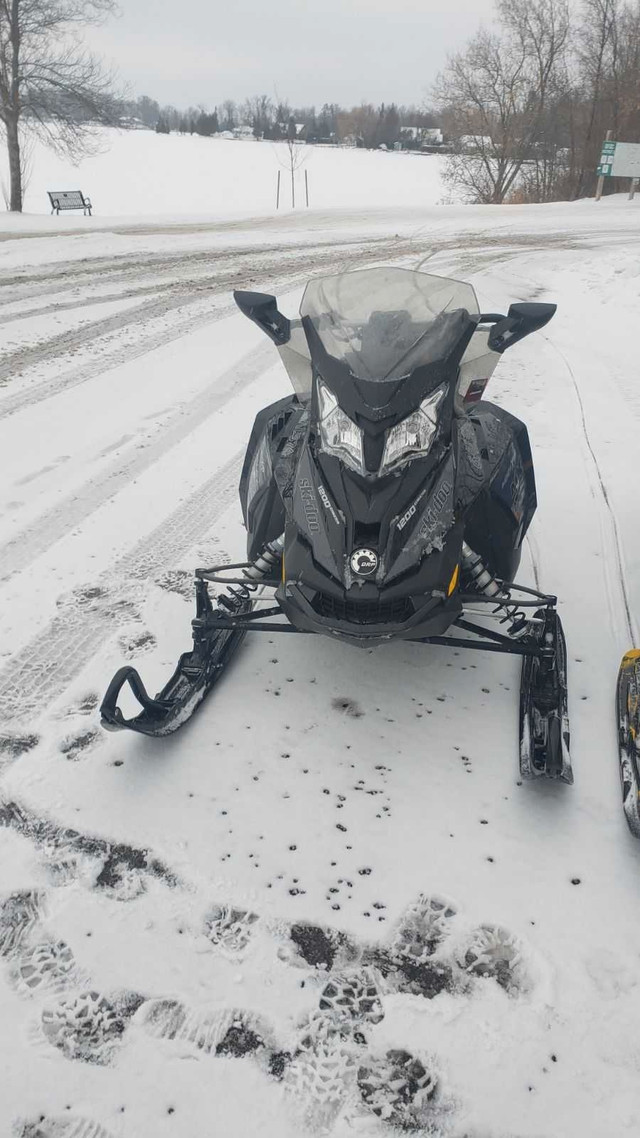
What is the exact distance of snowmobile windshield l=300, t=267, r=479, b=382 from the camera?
2.96m

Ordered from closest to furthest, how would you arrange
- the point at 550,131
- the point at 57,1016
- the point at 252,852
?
the point at 57,1016, the point at 252,852, the point at 550,131

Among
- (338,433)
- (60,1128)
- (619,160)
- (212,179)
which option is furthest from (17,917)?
(212,179)

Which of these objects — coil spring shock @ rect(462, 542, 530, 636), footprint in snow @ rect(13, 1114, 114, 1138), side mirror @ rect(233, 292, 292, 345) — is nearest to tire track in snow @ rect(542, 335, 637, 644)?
coil spring shock @ rect(462, 542, 530, 636)

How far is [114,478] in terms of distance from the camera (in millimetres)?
5367

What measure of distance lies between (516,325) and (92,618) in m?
2.30

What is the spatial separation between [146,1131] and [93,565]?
2903 millimetres

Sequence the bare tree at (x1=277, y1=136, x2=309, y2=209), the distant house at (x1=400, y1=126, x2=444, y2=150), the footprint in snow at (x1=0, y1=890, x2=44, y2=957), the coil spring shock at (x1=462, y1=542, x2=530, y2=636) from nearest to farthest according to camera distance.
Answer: the footprint in snow at (x1=0, y1=890, x2=44, y2=957), the coil spring shock at (x1=462, y1=542, x2=530, y2=636), the bare tree at (x1=277, y1=136, x2=309, y2=209), the distant house at (x1=400, y1=126, x2=444, y2=150)

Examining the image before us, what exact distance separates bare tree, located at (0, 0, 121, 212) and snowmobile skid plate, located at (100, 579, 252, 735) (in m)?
20.2

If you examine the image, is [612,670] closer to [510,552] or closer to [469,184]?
[510,552]

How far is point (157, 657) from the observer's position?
11.7ft

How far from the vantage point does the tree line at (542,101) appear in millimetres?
30938

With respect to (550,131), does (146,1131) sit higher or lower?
lower

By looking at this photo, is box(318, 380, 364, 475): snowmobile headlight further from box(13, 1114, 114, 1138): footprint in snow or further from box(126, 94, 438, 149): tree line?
box(126, 94, 438, 149): tree line

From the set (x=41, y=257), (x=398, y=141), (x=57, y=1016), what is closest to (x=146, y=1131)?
(x=57, y=1016)
